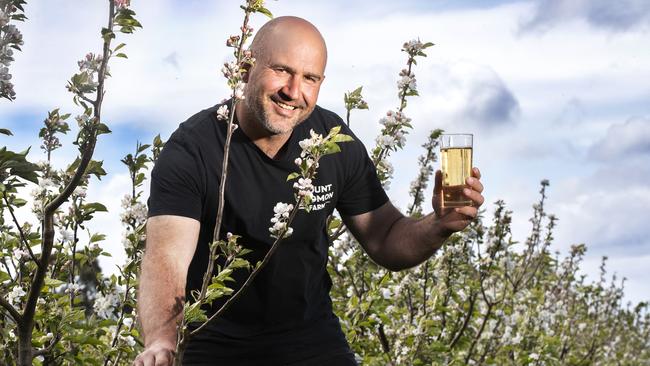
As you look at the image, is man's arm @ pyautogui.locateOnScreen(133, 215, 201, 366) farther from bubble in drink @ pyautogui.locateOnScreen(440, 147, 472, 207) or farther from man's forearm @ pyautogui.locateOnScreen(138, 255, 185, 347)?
bubble in drink @ pyautogui.locateOnScreen(440, 147, 472, 207)

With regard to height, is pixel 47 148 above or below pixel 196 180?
above

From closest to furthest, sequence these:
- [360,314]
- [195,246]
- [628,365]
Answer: [195,246] → [360,314] → [628,365]

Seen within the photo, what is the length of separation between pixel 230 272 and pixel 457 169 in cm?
100

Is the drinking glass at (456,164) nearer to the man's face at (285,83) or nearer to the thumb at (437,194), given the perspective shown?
the thumb at (437,194)

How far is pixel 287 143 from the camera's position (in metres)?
3.80

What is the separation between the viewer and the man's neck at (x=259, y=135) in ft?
12.3

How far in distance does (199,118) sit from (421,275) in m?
3.00

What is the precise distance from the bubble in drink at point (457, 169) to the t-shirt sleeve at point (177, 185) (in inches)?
37.3

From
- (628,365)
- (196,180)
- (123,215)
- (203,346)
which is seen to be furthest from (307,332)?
(628,365)

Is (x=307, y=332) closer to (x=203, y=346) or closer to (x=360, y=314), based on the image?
(x=203, y=346)

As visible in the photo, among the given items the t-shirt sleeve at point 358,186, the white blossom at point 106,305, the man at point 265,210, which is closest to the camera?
the man at point 265,210

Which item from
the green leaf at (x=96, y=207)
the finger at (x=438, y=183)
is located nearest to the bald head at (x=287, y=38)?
the finger at (x=438, y=183)

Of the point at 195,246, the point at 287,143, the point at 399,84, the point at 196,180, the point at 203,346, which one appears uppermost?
the point at 399,84

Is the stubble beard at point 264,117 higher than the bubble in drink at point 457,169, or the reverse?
the stubble beard at point 264,117
